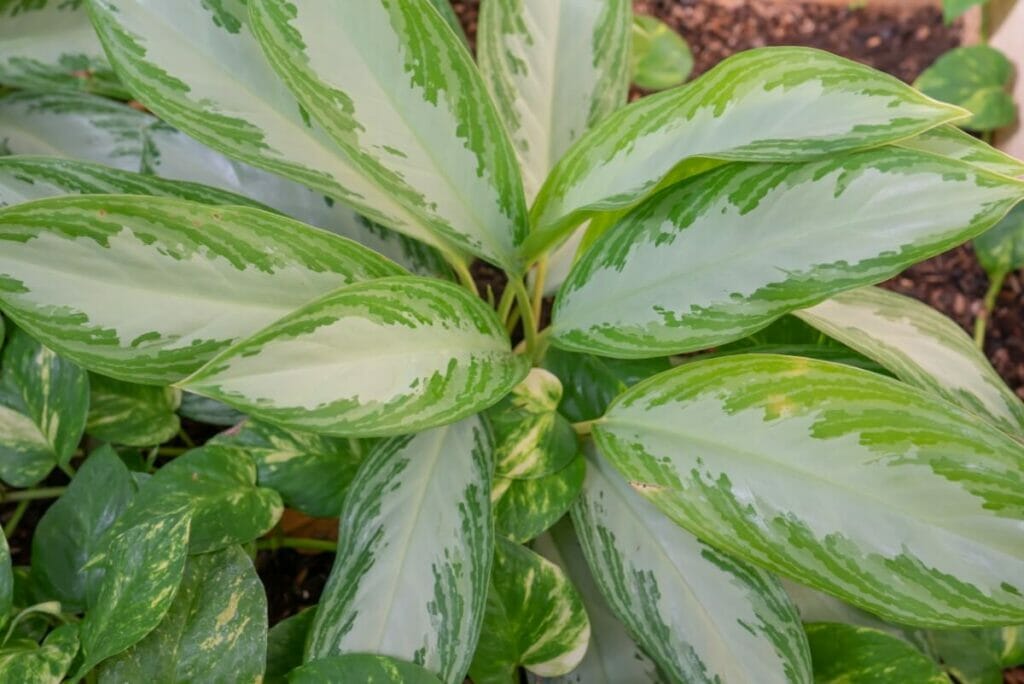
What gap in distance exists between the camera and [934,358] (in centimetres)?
68

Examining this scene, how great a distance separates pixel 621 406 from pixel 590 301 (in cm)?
9

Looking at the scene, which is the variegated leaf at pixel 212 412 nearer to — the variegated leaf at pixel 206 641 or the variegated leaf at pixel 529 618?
the variegated leaf at pixel 206 641

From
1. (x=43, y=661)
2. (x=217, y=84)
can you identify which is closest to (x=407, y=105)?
(x=217, y=84)

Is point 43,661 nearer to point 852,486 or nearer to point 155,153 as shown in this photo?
point 155,153

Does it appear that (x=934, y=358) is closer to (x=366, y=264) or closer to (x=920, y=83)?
(x=366, y=264)

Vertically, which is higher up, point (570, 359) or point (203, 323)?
point (203, 323)

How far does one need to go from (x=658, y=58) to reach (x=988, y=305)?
600 millimetres

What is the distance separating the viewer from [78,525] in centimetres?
68

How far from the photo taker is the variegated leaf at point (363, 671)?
54 centimetres

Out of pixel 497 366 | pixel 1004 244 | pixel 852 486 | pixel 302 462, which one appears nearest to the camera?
pixel 852 486

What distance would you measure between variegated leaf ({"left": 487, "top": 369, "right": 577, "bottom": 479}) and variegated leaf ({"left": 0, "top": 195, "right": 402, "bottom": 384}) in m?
0.19

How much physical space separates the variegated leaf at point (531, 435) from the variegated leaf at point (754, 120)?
0.47ft

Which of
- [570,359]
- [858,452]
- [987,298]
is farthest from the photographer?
[987,298]

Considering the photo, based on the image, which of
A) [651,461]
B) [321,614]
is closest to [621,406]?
[651,461]
